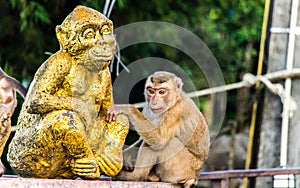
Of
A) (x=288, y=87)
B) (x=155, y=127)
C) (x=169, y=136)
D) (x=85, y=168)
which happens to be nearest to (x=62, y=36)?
(x=85, y=168)

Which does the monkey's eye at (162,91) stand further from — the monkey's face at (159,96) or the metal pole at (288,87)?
the metal pole at (288,87)

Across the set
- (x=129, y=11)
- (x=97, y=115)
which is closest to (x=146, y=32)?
(x=129, y=11)

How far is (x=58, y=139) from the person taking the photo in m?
2.99

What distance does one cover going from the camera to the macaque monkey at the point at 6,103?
2.99 meters

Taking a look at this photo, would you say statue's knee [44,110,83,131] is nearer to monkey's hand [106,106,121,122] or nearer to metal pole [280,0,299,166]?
monkey's hand [106,106,121,122]

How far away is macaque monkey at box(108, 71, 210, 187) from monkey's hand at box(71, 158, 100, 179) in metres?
1.03

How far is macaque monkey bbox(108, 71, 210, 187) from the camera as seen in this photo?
169 inches

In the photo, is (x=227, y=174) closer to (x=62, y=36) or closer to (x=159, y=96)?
(x=159, y=96)

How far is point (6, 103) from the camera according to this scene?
3205 mm

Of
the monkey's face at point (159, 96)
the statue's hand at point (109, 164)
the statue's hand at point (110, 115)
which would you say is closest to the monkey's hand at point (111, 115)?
the statue's hand at point (110, 115)

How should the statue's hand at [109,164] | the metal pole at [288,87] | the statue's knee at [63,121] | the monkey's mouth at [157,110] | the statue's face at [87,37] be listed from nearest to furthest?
the statue's knee at [63,121] < the statue's face at [87,37] < the statue's hand at [109,164] < the monkey's mouth at [157,110] < the metal pole at [288,87]

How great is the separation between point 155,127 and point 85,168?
1.33 metres

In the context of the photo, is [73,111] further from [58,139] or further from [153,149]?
[153,149]

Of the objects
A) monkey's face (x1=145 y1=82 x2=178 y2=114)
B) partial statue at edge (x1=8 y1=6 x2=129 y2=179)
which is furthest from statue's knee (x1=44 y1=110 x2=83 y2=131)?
monkey's face (x1=145 y1=82 x2=178 y2=114)
